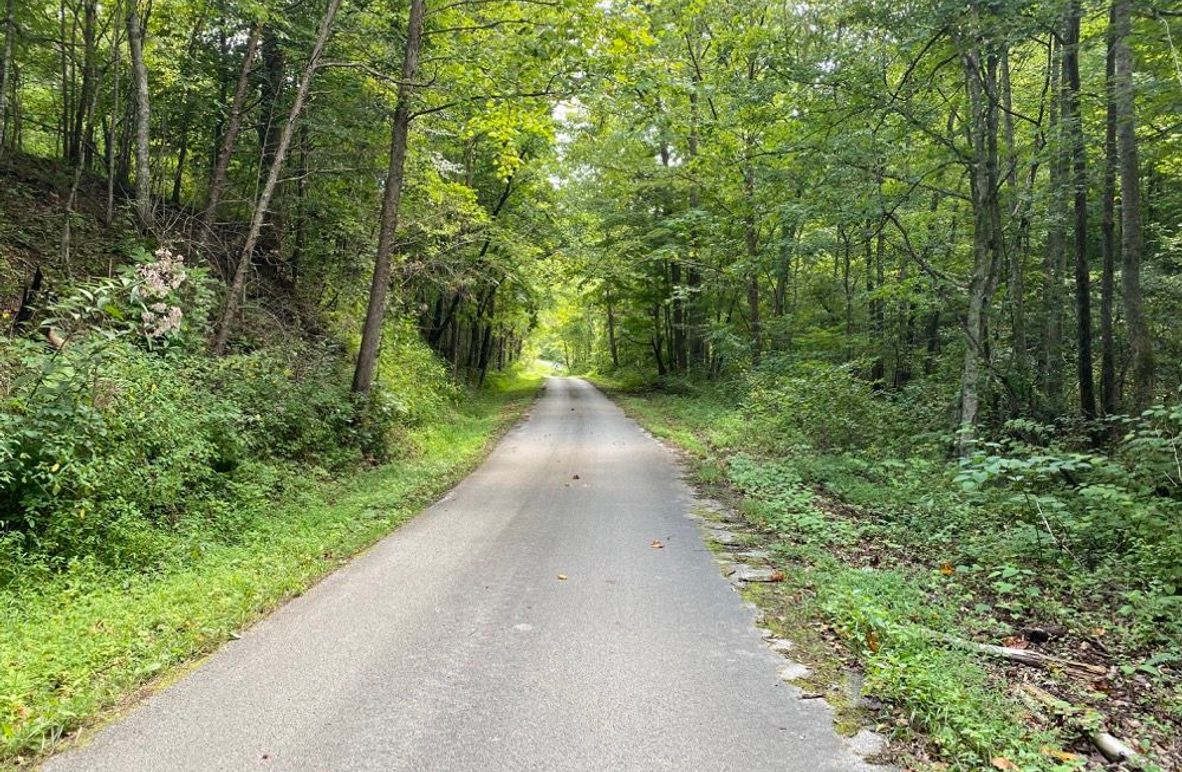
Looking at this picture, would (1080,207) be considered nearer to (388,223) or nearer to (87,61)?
(388,223)

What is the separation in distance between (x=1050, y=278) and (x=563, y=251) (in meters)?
13.3

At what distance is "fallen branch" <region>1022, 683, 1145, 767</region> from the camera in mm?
2865

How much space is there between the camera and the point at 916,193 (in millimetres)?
10617

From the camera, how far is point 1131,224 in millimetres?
8039

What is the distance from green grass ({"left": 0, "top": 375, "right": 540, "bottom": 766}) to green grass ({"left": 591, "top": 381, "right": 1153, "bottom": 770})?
391 cm

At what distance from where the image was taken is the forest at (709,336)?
420cm

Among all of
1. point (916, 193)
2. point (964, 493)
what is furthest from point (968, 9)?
point (964, 493)

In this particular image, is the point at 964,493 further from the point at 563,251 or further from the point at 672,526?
the point at 563,251

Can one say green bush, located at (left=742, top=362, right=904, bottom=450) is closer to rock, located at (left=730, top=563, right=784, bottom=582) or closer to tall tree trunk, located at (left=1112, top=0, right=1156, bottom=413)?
tall tree trunk, located at (left=1112, top=0, right=1156, bottom=413)

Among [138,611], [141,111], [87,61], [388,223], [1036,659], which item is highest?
[87,61]

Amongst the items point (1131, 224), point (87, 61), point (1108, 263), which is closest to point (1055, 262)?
point (1108, 263)

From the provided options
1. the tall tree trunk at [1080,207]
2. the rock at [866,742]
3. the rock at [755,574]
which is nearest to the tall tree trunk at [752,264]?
the tall tree trunk at [1080,207]

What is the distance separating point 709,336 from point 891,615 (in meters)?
16.9

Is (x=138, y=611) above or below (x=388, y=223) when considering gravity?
below
